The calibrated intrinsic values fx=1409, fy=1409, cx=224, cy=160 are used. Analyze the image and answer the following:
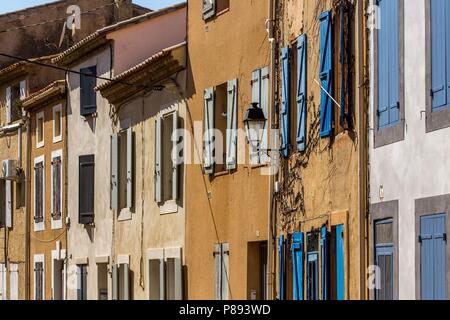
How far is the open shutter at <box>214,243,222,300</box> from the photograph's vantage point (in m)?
22.4

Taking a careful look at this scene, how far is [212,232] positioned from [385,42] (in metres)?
8.21

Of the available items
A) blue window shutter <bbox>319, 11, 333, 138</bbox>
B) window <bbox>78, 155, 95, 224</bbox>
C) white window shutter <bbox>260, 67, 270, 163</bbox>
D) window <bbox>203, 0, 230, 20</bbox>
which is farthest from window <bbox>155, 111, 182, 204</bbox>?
blue window shutter <bbox>319, 11, 333, 138</bbox>

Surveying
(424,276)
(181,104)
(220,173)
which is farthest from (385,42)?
(181,104)

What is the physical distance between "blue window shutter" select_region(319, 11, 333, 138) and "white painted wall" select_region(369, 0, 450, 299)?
87.3 inches

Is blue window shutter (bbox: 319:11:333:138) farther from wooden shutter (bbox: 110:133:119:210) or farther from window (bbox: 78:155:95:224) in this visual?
window (bbox: 78:155:95:224)

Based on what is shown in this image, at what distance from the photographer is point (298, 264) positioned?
1883 centimetres

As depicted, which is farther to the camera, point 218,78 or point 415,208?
point 218,78

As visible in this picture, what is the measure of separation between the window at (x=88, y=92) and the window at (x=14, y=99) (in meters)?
5.82

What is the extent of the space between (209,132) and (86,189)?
315 inches

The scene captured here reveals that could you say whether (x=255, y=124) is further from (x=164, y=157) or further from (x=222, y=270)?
(x=164, y=157)

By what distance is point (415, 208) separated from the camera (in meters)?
14.2

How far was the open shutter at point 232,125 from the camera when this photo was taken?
21828 millimetres

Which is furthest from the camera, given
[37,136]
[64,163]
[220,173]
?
[37,136]
